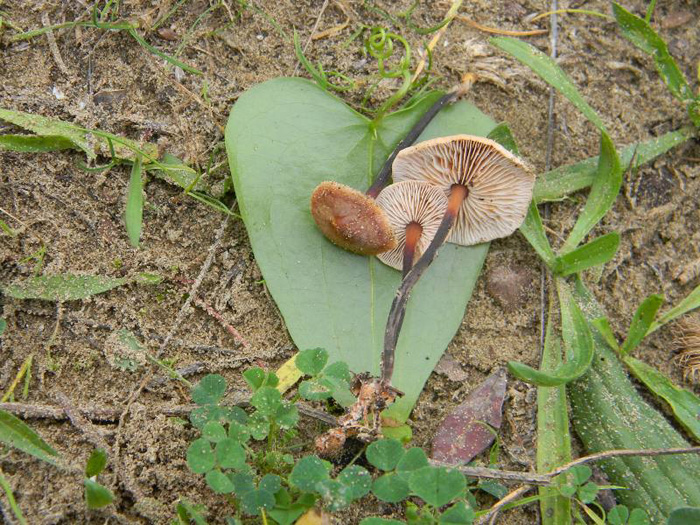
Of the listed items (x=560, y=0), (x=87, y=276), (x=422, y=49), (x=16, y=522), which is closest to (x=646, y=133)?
(x=560, y=0)

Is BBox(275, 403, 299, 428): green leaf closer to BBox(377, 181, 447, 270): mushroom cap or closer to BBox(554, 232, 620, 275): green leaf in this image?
BBox(377, 181, 447, 270): mushroom cap

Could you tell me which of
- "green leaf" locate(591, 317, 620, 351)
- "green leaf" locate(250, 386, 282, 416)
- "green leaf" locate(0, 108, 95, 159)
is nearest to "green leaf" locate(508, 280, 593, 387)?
"green leaf" locate(591, 317, 620, 351)

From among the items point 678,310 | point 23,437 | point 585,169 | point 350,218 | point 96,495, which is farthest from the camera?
point 585,169

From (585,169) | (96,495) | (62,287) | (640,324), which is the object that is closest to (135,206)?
(62,287)

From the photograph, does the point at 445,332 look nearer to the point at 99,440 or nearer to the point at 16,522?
the point at 99,440

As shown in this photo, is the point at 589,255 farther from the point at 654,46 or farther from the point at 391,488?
the point at 391,488

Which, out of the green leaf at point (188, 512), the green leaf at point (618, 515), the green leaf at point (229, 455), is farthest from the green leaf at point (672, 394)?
the green leaf at point (188, 512)
